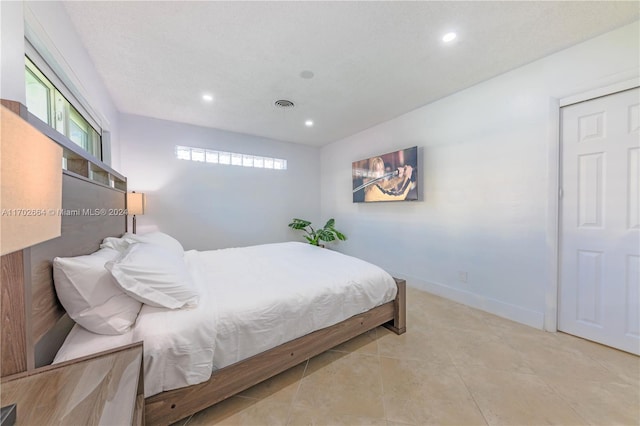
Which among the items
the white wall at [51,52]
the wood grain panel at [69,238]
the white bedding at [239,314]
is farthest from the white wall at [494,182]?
the white wall at [51,52]

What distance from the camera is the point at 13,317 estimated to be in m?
0.71

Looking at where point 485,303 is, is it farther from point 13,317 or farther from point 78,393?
point 13,317

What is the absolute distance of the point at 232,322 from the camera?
1236mm

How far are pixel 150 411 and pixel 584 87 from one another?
12.4ft

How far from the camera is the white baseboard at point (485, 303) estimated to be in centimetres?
210

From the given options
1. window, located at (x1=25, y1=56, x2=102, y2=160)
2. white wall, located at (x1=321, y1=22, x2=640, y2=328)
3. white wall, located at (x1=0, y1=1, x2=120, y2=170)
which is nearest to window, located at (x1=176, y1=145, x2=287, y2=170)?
white wall, located at (x1=0, y1=1, x2=120, y2=170)

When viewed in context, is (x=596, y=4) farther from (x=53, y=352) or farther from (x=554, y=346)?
(x=53, y=352)

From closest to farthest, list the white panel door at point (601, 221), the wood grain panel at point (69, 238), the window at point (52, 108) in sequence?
the wood grain panel at point (69, 238)
the window at point (52, 108)
the white panel door at point (601, 221)

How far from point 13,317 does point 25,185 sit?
27.2 inches

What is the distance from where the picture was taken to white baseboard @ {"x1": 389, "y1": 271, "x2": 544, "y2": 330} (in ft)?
6.90

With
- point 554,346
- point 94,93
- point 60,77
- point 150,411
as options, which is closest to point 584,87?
point 554,346

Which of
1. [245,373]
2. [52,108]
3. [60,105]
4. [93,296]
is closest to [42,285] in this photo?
[93,296]

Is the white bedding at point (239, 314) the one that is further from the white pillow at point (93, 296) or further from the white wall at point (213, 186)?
the white wall at point (213, 186)

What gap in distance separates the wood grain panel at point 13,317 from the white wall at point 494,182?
3348 mm
